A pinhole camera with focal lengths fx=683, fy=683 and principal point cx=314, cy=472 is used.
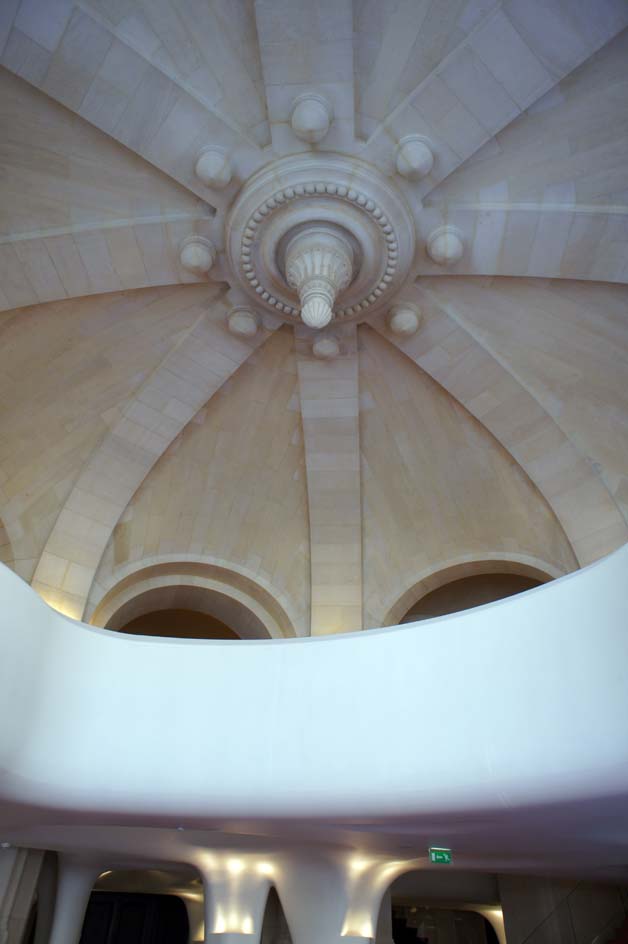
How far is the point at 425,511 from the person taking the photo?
35.9ft

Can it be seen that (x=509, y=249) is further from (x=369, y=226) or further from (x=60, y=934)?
(x=60, y=934)

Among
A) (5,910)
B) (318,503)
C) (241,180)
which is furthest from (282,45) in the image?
(5,910)

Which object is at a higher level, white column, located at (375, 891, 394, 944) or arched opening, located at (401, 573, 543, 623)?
arched opening, located at (401, 573, 543, 623)

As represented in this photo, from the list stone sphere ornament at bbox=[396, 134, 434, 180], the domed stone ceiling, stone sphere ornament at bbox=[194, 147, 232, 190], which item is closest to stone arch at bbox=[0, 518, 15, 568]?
the domed stone ceiling

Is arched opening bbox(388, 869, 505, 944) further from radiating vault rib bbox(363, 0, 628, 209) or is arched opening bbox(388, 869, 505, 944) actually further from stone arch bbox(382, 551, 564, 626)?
radiating vault rib bbox(363, 0, 628, 209)

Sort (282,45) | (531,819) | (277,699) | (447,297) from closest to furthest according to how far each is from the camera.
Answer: (531,819)
(277,699)
(282,45)
(447,297)

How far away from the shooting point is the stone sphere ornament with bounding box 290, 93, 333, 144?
24.7ft

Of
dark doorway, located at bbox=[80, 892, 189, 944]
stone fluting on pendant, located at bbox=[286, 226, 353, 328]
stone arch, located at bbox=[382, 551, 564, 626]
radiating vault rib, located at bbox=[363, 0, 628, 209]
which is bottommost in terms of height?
dark doorway, located at bbox=[80, 892, 189, 944]

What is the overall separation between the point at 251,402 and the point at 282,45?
4.91 meters

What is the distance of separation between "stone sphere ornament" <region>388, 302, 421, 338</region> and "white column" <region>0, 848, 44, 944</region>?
8.39 metres

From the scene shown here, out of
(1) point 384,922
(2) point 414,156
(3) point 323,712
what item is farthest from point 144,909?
(2) point 414,156

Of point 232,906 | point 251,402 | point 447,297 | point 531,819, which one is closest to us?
point 531,819

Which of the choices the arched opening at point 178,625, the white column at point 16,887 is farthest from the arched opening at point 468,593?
the white column at point 16,887

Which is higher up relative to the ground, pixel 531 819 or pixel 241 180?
pixel 241 180
